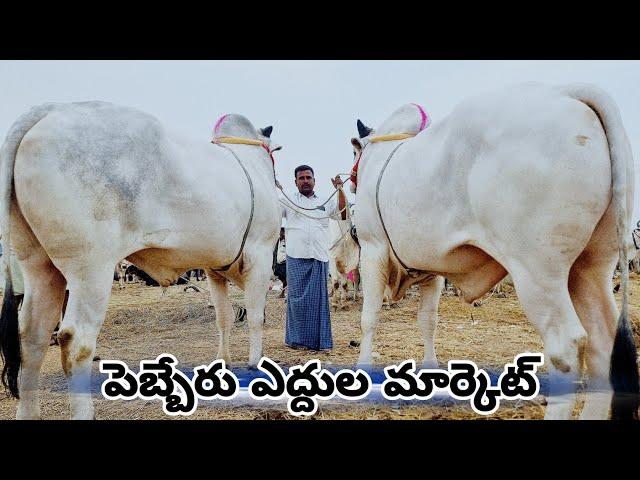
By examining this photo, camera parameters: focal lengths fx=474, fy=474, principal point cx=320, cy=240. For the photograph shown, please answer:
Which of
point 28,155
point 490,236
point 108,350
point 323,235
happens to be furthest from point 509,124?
point 108,350

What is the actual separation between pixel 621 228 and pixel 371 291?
6.20 ft

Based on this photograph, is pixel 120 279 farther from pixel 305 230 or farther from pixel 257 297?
pixel 257 297

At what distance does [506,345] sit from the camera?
19.2 ft

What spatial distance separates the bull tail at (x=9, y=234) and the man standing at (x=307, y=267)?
3058mm

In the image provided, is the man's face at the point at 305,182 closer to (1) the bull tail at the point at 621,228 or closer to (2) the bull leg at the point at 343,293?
(1) the bull tail at the point at 621,228

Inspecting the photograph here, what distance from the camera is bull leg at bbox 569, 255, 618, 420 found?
2564 mm

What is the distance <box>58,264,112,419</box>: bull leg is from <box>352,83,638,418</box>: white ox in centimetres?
193

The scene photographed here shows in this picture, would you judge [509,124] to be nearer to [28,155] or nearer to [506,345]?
[28,155]

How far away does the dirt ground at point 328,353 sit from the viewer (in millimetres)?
3213

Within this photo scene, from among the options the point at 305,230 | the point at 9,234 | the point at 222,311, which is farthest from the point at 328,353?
the point at 9,234

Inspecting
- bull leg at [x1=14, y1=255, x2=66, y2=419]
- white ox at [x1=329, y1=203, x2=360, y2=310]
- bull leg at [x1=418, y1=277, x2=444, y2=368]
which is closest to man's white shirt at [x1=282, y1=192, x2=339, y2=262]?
white ox at [x1=329, y1=203, x2=360, y2=310]

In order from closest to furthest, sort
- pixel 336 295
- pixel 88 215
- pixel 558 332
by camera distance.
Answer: pixel 558 332
pixel 88 215
pixel 336 295

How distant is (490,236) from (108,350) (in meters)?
5.41

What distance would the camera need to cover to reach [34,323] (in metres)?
2.89
